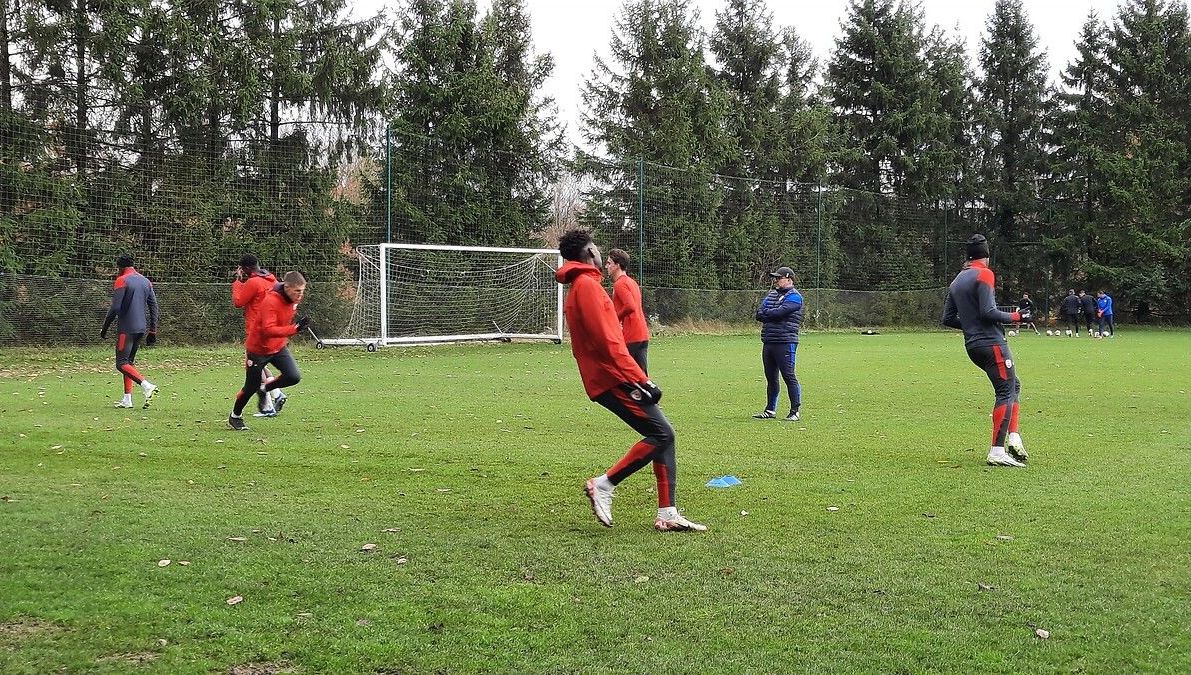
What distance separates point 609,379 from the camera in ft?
19.9

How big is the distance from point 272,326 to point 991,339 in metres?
7.17

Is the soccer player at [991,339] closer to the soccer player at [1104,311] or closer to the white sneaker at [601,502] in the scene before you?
the white sneaker at [601,502]

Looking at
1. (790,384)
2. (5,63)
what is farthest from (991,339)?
(5,63)

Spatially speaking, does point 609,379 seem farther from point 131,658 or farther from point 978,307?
point 978,307

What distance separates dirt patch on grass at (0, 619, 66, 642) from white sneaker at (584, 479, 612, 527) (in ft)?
9.62

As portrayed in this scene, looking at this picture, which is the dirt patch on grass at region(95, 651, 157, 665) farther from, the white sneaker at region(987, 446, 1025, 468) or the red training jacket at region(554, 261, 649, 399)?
the white sneaker at region(987, 446, 1025, 468)

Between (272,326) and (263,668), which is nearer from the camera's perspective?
(263,668)

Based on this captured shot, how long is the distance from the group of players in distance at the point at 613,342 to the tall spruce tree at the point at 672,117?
24.5 metres

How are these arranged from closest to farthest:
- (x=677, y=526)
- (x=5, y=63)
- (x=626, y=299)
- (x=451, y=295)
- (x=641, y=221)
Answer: (x=677, y=526) < (x=626, y=299) < (x=5, y=63) < (x=451, y=295) < (x=641, y=221)

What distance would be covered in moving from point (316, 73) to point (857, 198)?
2332cm

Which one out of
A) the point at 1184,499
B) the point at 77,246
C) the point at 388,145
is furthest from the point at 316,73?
the point at 1184,499

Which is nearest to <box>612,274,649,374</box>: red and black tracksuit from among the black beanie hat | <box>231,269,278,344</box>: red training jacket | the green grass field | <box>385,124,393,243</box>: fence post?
the green grass field

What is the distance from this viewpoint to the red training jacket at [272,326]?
1080 centimetres

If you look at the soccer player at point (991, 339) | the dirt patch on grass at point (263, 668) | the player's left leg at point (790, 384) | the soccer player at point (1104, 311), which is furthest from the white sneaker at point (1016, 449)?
the soccer player at point (1104, 311)
